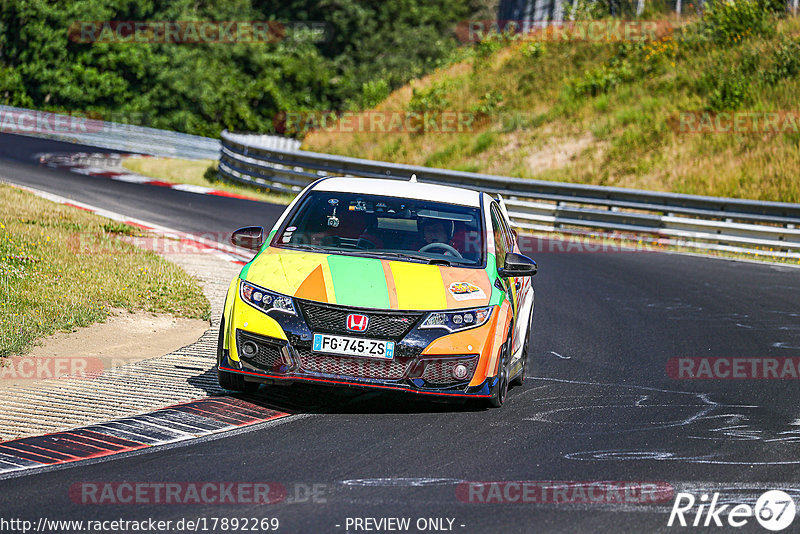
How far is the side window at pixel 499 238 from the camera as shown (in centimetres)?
858

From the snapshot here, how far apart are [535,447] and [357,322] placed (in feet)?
4.59

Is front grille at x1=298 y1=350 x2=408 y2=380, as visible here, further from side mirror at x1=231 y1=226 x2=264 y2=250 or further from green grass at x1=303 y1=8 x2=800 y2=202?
green grass at x1=303 y1=8 x2=800 y2=202

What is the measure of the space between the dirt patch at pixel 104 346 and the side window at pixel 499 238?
3.02 meters

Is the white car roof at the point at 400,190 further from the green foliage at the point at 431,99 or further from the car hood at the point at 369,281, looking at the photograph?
the green foliage at the point at 431,99

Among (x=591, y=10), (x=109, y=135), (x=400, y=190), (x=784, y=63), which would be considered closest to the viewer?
(x=400, y=190)

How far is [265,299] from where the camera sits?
740 cm

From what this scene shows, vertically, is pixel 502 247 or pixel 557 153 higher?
pixel 557 153

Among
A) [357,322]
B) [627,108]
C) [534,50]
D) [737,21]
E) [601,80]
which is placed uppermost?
[737,21]

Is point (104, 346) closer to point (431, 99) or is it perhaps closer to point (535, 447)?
point (535, 447)

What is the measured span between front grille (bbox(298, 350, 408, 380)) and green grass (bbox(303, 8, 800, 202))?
1899 cm

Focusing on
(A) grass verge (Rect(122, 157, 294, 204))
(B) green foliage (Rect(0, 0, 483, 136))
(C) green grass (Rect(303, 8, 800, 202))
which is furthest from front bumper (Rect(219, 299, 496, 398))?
(B) green foliage (Rect(0, 0, 483, 136))

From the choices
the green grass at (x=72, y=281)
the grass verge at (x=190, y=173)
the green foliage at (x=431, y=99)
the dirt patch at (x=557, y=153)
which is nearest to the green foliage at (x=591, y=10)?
the green foliage at (x=431, y=99)

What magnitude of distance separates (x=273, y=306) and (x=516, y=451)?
1.90 m

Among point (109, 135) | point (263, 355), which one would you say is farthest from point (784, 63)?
point (263, 355)
